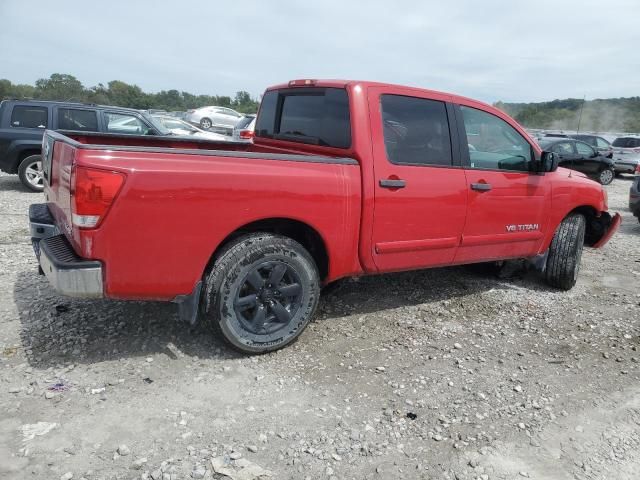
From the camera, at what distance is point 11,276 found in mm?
4539

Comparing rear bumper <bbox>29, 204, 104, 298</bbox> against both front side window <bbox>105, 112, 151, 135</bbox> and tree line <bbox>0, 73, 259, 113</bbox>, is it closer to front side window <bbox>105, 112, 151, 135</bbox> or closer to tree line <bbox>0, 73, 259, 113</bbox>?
front side window <bbox>105, 112, 151, 135</bbox>

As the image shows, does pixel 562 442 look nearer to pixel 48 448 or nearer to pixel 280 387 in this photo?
pixel 280 387

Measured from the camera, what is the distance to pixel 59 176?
10.1 feet

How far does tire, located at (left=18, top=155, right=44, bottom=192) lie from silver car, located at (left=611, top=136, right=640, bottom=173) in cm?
1703

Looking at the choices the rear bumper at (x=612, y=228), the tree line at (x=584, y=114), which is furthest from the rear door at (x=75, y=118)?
the tree line at (x=584, y=114)

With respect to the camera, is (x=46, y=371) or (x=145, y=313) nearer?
(x=46, y=371)

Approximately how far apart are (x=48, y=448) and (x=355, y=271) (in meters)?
2.15

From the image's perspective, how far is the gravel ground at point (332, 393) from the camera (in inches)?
96.1

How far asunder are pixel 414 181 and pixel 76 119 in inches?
304

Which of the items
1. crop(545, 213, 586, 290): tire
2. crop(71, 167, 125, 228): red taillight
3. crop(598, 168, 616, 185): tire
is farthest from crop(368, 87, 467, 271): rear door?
crop(598, 168, 616, 185): tire

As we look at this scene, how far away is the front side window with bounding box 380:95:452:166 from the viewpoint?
3.65m

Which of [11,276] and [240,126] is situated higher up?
[240,126]

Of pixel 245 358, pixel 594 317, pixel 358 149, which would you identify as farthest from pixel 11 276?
pixel 594 317

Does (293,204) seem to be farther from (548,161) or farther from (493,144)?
(548,161)
